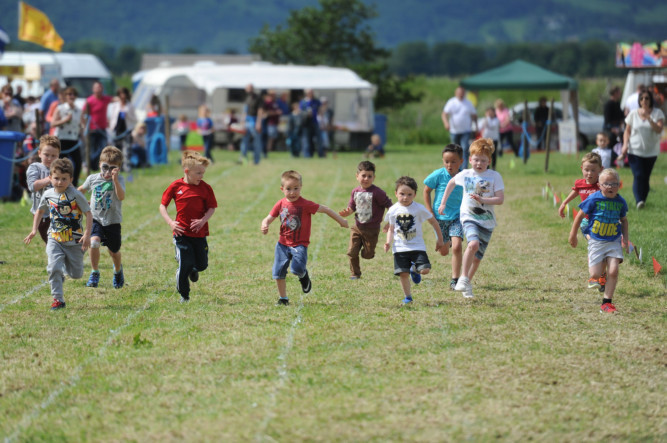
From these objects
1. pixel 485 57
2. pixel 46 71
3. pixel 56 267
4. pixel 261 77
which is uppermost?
pixel 485 57

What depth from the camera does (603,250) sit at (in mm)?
8445

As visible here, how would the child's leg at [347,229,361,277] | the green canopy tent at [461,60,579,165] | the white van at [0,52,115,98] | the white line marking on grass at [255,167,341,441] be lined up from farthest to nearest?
the green canopy tent at [461,60,579,165]
the white van at [0,52,115,98]
the child's leg at [347,229,361,277]
the white line marking on grass at [255,167,341,441]

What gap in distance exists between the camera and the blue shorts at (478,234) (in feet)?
29.3

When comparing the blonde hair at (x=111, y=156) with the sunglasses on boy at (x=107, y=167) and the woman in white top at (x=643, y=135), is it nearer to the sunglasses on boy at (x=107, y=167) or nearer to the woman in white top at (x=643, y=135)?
the sunglasses on boy at (x=107, y=167)

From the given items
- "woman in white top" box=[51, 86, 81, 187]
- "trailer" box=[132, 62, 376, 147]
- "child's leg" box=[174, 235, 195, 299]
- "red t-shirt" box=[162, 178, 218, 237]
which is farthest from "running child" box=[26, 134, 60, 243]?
"trailer" box=[132, 62, 376, 147]

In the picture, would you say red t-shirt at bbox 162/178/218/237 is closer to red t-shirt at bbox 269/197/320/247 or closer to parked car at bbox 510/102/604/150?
red t-shirt at bbox 269/197/320/247

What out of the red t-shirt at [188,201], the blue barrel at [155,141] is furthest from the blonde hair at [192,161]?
the blue barrel at [155,141]

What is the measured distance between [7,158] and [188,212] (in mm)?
8385

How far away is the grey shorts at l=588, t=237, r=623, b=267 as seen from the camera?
8.41 metres

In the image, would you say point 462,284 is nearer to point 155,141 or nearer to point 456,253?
point 456,253

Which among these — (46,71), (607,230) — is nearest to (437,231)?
(607,230)

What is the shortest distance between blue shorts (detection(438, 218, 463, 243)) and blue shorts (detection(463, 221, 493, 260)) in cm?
35

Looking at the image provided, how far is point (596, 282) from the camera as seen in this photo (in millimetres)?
9367

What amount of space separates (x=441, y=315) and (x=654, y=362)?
6.58ft
